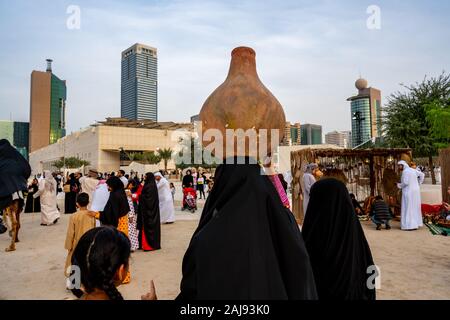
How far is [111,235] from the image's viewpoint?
4.31 ft

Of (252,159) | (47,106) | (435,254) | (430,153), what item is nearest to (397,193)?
(435,254)

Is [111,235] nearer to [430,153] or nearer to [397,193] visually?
[397,193]

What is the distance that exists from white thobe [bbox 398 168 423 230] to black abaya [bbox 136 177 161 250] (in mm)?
6318

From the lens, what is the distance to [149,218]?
231 inches

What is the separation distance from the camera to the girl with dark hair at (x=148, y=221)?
5812 millimetres

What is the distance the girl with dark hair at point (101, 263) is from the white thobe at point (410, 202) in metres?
8.21

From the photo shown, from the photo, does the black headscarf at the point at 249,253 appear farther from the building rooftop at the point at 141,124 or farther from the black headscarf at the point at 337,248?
the building rooftop at the point at 141,124

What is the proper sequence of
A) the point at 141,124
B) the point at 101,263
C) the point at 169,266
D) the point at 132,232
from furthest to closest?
the point at 141,124, the point at 132,232, the point at 169,266, the point at 101,263

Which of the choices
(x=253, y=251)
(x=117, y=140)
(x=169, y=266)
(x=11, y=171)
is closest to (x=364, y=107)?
(x=117, y=140)

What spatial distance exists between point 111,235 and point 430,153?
757 inches

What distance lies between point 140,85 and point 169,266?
623 feet

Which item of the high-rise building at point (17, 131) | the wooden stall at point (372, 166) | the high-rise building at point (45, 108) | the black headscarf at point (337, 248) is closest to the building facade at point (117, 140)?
the wooden stall at point (372, 166)

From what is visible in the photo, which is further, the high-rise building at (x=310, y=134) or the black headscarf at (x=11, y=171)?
the high-rise building at (x=310, y=134)

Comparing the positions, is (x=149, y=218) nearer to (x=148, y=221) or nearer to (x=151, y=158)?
(x=148, y=221)
